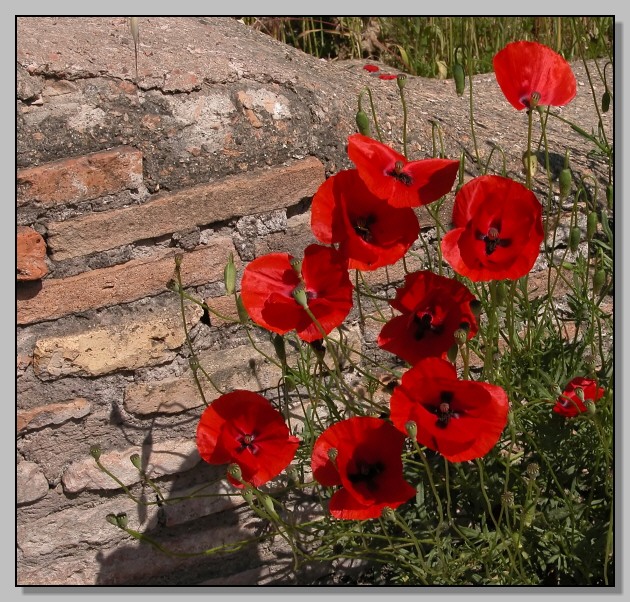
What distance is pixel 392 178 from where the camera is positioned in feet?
5.57

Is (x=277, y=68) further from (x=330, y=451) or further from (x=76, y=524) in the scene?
(x=76, y=524)

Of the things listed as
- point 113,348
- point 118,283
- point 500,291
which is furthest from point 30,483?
point 500,291

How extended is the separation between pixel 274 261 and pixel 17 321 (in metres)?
0.69

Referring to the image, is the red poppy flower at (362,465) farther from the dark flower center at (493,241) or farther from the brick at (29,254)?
the brick at (29,254)

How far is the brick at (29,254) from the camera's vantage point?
204cm

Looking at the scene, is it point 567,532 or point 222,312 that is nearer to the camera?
point 567,532

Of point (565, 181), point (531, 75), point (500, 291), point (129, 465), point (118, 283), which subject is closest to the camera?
point (500, 291)

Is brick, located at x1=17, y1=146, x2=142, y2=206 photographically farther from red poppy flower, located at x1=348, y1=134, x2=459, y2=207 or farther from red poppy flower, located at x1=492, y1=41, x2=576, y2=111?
red poppy flower, located at x1=492, y1=41, x2=576, y2=111

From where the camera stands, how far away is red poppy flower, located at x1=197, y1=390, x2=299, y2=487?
191 centimetres

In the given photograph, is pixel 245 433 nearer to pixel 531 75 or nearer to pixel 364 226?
pixel 364 226

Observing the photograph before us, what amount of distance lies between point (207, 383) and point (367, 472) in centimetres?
63

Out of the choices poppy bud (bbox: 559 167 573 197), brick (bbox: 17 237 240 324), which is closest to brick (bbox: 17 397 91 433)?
brick (bbox: 17 237 240 324)

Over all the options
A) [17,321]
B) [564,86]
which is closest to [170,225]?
[17,321]

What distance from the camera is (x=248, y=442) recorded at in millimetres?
1946
